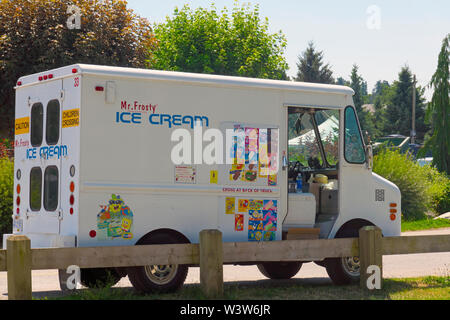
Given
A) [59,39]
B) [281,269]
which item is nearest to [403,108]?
[59,39]

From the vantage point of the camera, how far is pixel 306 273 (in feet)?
43.0

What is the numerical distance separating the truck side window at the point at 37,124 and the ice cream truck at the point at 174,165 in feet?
0.08

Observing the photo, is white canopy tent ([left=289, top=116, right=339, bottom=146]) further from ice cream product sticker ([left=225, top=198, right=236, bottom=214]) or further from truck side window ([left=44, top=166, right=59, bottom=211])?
truck side window ([left=44, top=166, right=59, bottom=211])

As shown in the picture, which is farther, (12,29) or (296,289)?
(12,29)

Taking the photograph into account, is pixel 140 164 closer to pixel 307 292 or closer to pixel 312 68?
pixel 307 292

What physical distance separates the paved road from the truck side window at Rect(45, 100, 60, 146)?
6.99 feet

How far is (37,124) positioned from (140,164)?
5.42 ft

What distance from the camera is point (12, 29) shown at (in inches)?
836

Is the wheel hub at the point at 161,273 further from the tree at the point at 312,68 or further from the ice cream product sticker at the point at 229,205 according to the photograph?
the tree at the point at 312,68

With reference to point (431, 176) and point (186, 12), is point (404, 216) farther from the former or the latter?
point (186, 12)
